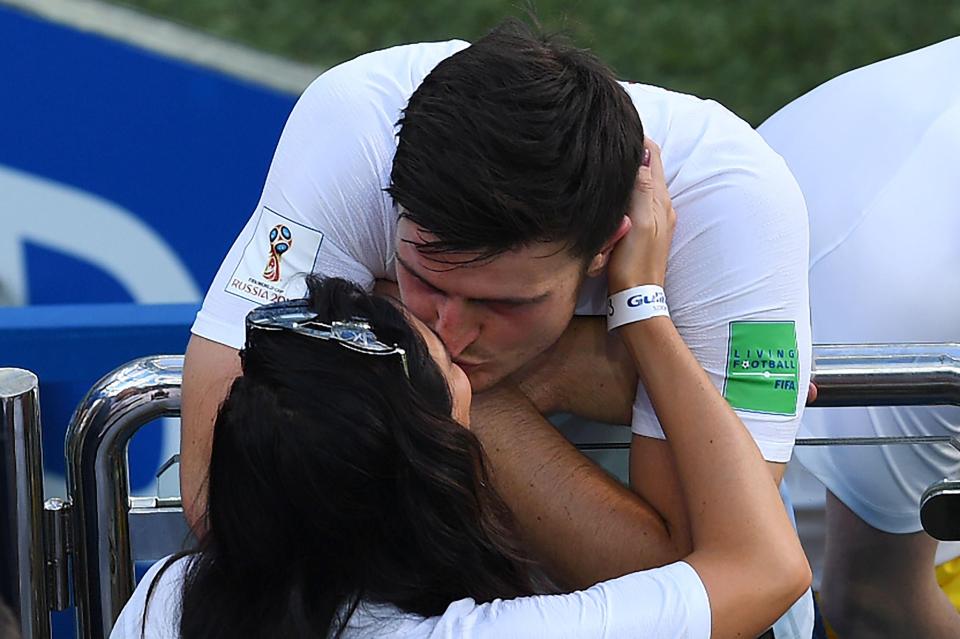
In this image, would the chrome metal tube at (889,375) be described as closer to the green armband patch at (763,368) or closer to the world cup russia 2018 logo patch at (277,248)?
the green armband patch at (763,368)

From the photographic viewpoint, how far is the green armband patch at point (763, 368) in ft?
5.43

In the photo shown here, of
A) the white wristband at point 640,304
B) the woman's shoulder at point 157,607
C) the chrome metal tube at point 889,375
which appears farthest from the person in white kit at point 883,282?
the woman's shoulder at point 157,607

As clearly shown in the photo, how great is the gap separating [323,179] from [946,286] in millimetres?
1109

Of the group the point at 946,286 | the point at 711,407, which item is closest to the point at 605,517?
the point at 711,407

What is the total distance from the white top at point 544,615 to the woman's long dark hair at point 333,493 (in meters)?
0.02

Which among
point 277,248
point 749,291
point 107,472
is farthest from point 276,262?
point 749,291

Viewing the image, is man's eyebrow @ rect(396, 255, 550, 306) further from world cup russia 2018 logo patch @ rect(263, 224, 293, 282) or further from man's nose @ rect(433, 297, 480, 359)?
world cup russia 2018 logo patch @ rect(263, 224, 293, 282)

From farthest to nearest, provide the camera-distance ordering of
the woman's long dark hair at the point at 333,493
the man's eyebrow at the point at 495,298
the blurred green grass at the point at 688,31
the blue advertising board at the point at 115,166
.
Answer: the blurred green grass at the point at 688,31 → the blue advertising board at the point at 115,166 → the man's eyebrow at the point at 495,298 → the woman's long dark hair at the point at 333,493

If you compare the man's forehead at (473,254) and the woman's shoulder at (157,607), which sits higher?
the man's forehead at (473,254)

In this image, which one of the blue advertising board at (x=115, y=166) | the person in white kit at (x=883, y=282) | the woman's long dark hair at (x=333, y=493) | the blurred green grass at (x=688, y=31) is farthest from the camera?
the blurred green grass at (x=688, y=31)

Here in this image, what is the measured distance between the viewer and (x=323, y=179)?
1697 mm

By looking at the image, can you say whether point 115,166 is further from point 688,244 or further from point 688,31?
point 688,31

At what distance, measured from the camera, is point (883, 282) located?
230cm

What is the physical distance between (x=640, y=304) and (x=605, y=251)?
8cm
